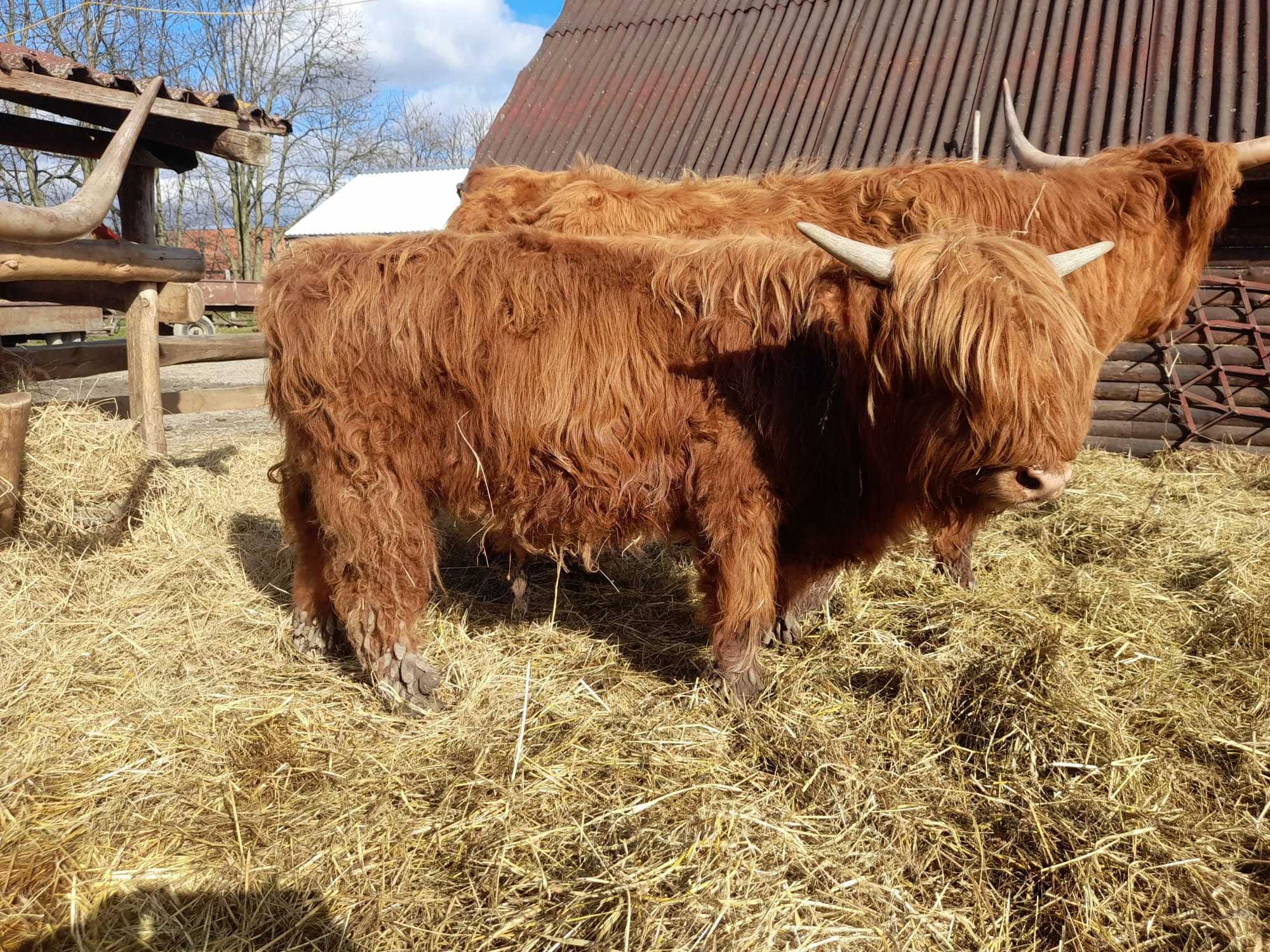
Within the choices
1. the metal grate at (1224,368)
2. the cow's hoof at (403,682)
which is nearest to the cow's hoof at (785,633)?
the cow's hoof at (403,682)

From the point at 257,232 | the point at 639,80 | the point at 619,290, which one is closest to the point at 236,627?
the point at 619,290

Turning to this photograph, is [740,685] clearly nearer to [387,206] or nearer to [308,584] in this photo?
[308,584]

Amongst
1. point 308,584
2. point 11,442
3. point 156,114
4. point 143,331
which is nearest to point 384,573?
point 308,584

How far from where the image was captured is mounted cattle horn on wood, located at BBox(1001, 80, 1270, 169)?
4008 millimetres

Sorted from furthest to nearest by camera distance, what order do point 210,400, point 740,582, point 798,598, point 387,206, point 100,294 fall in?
point 387,206
point 210,400
point 100,294
point 798,598
point 740,582

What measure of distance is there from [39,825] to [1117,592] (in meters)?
4.30

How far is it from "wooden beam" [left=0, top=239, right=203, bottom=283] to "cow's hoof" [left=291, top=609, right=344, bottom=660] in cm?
191

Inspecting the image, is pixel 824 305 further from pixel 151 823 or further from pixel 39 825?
pixel 39 825

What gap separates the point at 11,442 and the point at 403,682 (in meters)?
1.79

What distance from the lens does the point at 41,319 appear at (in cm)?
572

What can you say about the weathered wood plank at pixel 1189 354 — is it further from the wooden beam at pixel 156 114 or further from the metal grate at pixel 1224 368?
the wooden beam at pixel 156 114

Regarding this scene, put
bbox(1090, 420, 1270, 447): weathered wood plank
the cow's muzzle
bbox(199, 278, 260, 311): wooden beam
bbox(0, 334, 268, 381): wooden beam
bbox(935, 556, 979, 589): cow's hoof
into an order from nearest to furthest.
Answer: the cow's muzzle < bbox(935, 556, 979, 589): cow's hoof < bbox(0, 334, 268, 381): wooden beam < bbox(1090, 420, 1270, 447): weathered wood plank < bbox(199, 278, 260, 311): wooden beam

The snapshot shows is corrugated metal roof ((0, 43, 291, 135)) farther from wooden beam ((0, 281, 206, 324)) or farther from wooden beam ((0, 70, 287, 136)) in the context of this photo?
wooden beam ((0, 281, 206, 324))

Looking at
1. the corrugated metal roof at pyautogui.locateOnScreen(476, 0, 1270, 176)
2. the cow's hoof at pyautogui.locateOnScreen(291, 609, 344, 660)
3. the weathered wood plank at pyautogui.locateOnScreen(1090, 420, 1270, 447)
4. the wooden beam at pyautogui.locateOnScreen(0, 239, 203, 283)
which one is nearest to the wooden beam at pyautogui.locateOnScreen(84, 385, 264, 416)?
the wooden beam at pyautogui.locateOnScreen(0, 239, 203, 283)
